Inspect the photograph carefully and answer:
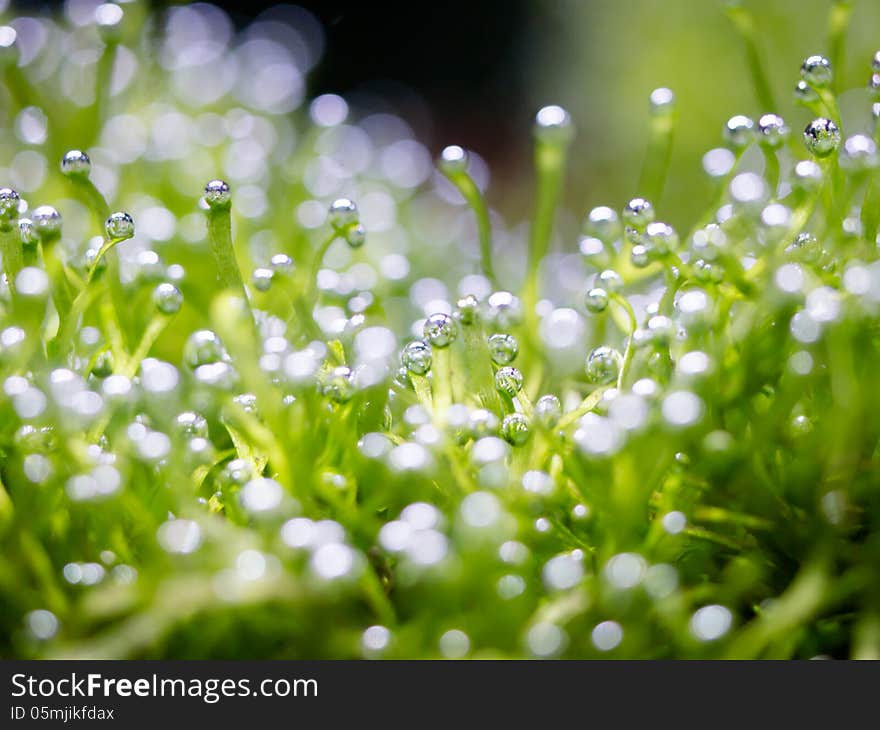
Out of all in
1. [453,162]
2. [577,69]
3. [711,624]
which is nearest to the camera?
[711,624]

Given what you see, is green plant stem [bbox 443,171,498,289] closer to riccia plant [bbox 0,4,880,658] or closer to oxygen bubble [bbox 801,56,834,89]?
riccia plant [bbox 0,4,880,658]

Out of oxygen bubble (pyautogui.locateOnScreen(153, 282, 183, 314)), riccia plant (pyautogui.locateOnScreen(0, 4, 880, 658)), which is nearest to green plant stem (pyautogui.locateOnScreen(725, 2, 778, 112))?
riccia plant (pyautogui.locateOnScreen(0, 4, 880, 658))

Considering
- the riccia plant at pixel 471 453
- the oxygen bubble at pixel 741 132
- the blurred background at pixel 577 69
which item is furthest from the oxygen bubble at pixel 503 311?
the blurred background at pixel 577 69

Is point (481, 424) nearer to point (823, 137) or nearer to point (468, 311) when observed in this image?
point (468, 311)

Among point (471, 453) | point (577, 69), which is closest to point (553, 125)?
point (471, 453)

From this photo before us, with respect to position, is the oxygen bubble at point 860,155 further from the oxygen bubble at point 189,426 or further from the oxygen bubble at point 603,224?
the oxygen bubble at point 189,426

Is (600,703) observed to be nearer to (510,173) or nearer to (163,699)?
(163,699)
